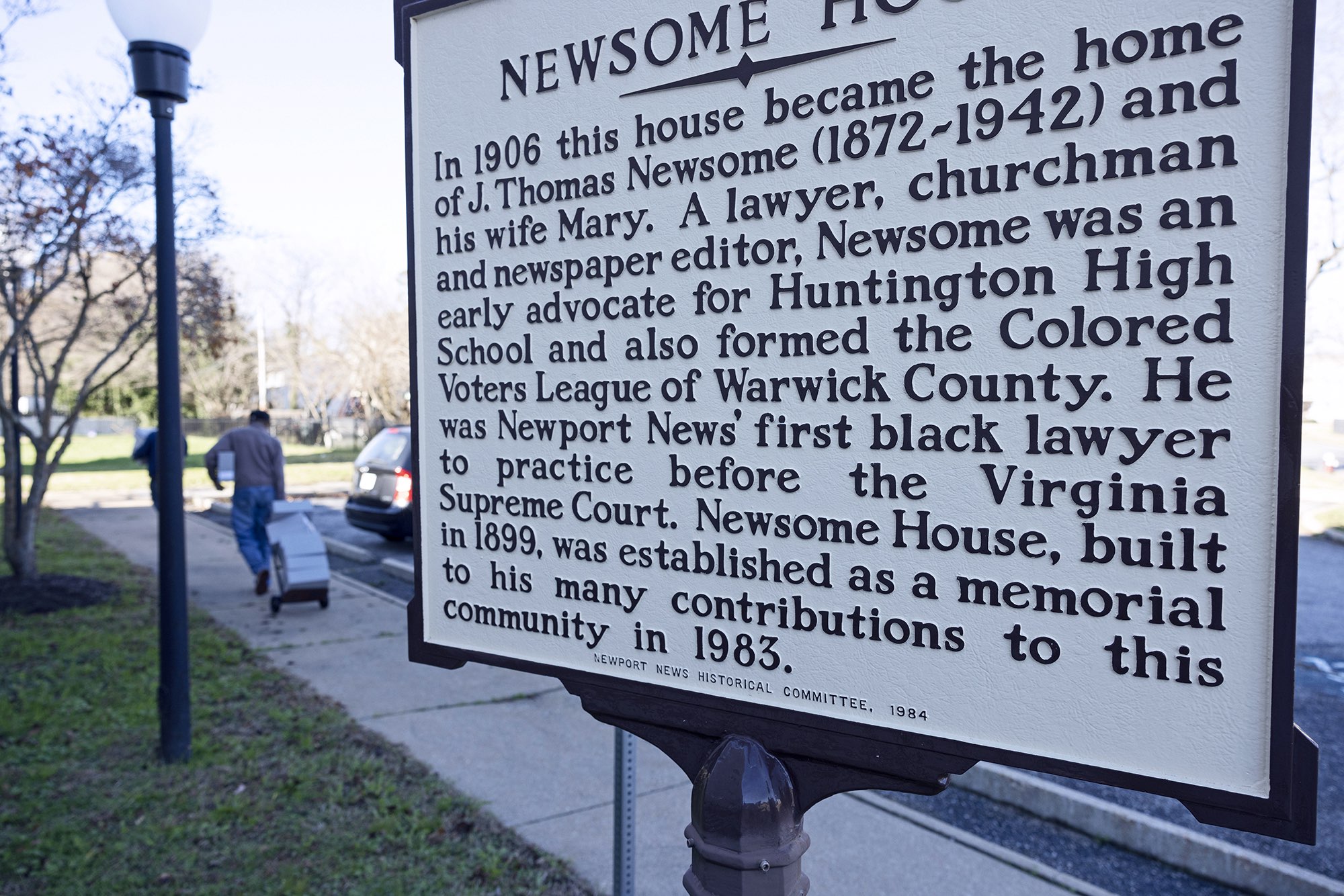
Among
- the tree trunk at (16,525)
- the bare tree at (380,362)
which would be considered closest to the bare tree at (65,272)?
the tree trunk at (16,525)

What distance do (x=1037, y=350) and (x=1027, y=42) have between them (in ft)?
1.68

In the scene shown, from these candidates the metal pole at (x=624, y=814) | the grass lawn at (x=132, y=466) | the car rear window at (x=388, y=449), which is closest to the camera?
the metal pole at (x=624, y=814)

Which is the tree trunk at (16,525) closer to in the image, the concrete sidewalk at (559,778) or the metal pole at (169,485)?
the concrete sidewalk at (559,778)

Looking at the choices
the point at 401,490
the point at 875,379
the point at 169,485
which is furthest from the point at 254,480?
the point at 875,379

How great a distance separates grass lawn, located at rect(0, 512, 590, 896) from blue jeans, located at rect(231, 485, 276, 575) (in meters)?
2.46

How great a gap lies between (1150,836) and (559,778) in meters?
2.65

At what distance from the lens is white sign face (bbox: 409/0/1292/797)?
1.38 m

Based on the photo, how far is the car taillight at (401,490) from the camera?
1125 cm

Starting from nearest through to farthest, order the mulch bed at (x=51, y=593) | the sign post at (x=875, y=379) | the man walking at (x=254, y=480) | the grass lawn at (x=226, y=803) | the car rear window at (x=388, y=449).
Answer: the sign post at (x=875, y=379)
the grass lawn at (x=226, y=803)
the mulch bed at (x=51, y=593)
the man walking at (x=254, y=480)
the car rear window at (x=388, y=449)

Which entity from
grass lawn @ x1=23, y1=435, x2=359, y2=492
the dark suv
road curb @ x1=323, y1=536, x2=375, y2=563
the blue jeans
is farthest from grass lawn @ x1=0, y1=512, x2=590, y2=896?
grass lawn @ x1=23, y1=435, x2=359, y2=492

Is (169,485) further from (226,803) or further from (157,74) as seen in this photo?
(157,74)

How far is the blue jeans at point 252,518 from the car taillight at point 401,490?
2642 mm

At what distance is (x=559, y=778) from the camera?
14.3 feet

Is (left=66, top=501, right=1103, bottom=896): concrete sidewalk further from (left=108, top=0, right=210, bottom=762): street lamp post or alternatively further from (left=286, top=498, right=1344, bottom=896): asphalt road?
(left=108, top=0, right=210, bottom=762): street lamp post
